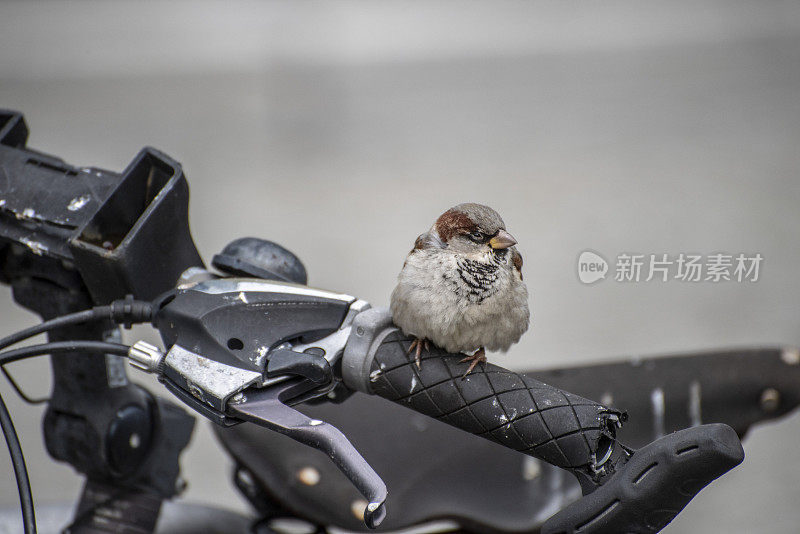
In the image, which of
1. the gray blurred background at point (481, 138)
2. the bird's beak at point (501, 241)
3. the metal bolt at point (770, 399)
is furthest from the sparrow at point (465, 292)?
the gray blurred background at point (481, 138)

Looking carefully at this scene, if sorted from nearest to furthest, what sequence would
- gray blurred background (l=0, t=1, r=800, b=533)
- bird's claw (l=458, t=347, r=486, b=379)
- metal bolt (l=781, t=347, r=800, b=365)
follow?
bird's claw (l=458, t=347, r=486, b=379)
metal bolt (l=781, t=347, r=800, b=365)
gray blurred background (l=0, t=1, r=800, b=533)

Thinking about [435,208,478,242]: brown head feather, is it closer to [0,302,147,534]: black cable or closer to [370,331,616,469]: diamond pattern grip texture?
[370,331,616,469]: diamond pattern grip texture

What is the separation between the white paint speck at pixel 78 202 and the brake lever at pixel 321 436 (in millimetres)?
236

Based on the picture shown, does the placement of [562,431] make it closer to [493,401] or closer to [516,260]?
[493,401]

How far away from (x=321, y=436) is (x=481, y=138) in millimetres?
3178

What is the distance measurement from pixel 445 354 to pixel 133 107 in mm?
3552

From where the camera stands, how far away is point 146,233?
69 centimetres

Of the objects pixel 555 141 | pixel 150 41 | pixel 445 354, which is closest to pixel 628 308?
pixel 555 141

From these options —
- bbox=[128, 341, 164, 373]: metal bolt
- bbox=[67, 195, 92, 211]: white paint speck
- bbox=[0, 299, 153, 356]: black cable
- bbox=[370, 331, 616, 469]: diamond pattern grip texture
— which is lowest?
bbox=[370, 331, 616, 469]: diamond pattern grip texture

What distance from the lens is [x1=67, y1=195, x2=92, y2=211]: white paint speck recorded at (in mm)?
726

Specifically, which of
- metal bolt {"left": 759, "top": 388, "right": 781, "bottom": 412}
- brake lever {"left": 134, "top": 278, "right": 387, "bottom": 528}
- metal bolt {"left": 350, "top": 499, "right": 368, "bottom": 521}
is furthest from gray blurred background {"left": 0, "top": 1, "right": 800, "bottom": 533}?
brake lever {"left": 134, "top": 278, "right": 387, "bottom": 528}

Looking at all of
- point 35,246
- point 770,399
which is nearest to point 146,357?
point 35,246

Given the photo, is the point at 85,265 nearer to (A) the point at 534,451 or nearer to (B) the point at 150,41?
(A) the point at 534,451

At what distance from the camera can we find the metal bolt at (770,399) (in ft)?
3.30
